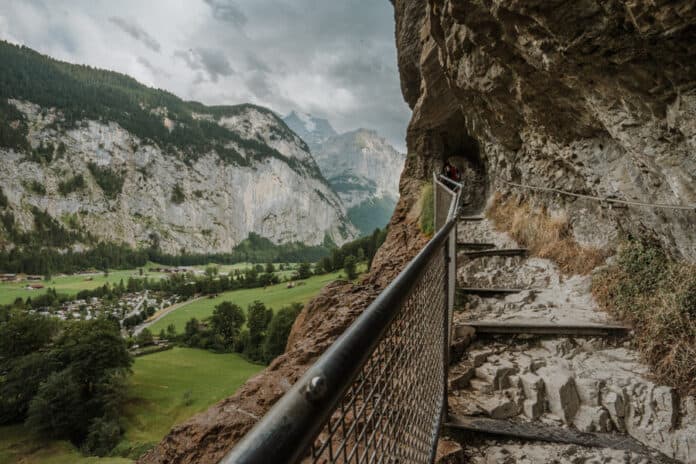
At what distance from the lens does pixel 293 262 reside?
18338cm

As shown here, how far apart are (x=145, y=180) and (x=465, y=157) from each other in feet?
566

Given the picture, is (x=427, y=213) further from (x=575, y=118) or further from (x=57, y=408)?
(x=57, y=408)

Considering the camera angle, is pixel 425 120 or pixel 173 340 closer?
pixel 425 120

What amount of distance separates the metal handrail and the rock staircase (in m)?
2.11

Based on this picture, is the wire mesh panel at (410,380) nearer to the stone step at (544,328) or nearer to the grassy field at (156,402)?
the stone step at (544,328)

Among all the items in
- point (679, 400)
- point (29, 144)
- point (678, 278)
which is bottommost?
point (679, 400)

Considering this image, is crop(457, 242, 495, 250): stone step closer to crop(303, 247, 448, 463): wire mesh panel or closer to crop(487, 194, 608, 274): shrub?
crop(487, 194, 608, 274): shrub

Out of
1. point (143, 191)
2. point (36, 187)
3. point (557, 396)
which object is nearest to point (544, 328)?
point (557, 396)

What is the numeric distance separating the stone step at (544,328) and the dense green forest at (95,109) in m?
186

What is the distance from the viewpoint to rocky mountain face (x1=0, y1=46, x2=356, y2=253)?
441 feet

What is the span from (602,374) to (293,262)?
18416 centimetres

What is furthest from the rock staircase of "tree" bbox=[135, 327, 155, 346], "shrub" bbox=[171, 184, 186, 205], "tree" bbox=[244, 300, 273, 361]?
"shrub" bbox=[171, 184, 186, 205]

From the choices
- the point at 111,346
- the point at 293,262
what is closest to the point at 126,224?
the point at 293,262

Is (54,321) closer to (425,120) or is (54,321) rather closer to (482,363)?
(425,120)
